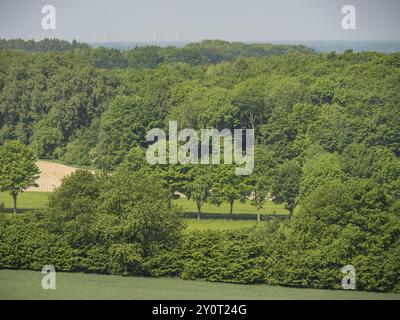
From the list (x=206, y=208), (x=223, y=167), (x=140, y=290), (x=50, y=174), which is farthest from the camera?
(x=50, y=174)

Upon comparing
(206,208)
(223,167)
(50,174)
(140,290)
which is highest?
(223,167)

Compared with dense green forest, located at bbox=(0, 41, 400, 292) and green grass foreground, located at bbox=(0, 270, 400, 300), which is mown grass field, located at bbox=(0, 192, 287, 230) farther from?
green grass foreground, located at bbox=(0, 270, 400, 300)

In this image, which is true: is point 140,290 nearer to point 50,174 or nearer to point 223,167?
point 223,167

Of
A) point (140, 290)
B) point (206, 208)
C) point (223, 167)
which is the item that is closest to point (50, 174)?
point (206, 208)

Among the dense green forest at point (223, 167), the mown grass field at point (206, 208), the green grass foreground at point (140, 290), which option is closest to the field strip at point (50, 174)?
the mown grass field at point (206, 208)

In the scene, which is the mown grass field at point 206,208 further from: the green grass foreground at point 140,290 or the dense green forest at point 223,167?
the green grass foreground at point 140,290

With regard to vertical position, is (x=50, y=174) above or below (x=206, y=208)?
above
